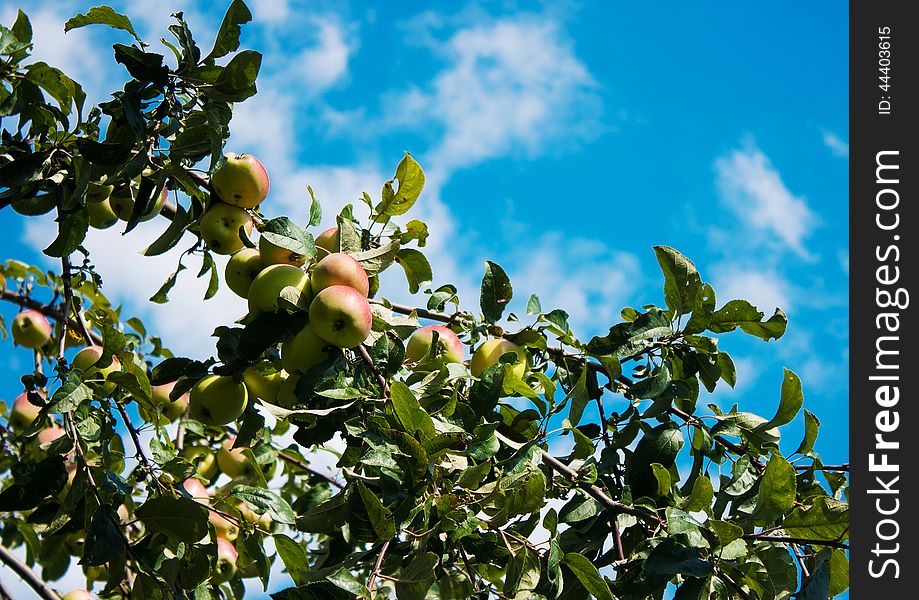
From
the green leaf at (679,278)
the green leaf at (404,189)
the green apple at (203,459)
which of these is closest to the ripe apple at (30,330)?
the green apple at (203,459)

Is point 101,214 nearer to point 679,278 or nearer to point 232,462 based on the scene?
point 232,462

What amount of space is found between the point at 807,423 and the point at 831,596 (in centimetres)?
46

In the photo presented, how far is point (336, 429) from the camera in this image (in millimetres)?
1904

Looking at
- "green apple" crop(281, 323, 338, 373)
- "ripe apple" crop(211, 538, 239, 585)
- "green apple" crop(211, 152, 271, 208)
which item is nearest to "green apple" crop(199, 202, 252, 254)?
"green apple" crop(211, 152, 271, 208)

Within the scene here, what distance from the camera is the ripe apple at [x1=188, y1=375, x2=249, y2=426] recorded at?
2.08m

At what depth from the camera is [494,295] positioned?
2373mm

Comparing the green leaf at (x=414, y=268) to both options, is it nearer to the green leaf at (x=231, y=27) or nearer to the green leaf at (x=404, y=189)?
the green leaf at (x=404, y=189)

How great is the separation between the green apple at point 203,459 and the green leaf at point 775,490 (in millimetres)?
2337

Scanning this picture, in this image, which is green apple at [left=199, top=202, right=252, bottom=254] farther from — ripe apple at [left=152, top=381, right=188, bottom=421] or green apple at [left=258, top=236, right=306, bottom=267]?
ripe apple at [left=152, top=381, right=188, bottom=421]

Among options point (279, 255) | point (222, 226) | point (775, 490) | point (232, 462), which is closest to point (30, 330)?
point (232, 462)

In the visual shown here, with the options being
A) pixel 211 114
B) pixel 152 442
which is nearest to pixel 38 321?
pixel 152 442

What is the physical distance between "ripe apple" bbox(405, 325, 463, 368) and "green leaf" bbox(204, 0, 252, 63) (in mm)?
902

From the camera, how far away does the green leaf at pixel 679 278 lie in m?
2.10

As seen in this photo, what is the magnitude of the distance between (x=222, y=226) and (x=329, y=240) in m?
0.29
